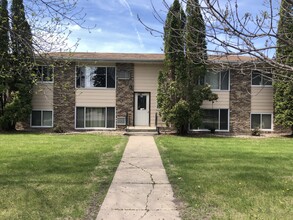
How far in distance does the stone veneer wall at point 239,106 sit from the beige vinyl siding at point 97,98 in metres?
7.14

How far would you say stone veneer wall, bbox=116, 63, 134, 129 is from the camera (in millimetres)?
21703

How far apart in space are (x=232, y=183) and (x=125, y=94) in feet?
48.7

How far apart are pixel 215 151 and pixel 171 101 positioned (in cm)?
729

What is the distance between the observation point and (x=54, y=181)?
7.39 m

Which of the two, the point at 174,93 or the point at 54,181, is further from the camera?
the point at 174,93

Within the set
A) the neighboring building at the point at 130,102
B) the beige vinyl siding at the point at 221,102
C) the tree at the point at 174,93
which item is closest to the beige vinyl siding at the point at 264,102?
the neighboring building at the point at 130,102

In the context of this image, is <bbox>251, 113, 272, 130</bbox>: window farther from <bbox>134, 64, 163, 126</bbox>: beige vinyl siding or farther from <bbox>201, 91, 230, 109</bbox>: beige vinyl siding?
<bbox>134, 64, 163, 126</bbox>: beige vinyl siding

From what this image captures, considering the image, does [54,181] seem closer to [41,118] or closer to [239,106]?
[41,118]

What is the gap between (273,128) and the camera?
2191cm

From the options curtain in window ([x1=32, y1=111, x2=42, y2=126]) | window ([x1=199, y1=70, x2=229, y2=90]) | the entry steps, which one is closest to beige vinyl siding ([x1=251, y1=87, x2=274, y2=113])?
window ([x1=199, y1=70, x2=229, y2=90])

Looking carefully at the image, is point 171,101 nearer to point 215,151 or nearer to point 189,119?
point 189,119

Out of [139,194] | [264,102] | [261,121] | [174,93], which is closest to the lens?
[139,194]

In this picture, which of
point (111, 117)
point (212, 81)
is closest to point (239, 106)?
point (212, 81)

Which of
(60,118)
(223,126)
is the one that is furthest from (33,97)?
(223,126)
